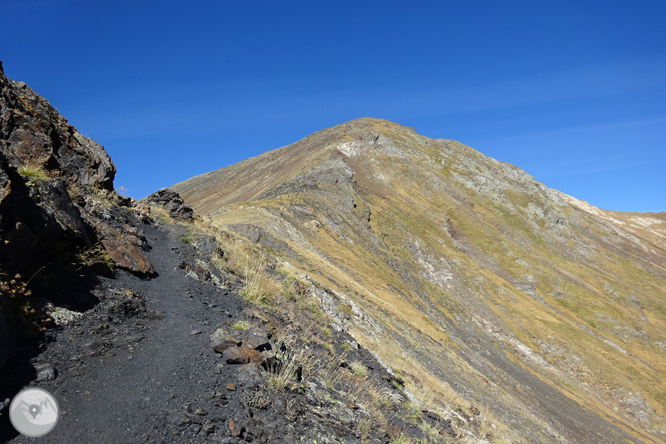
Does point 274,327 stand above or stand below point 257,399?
above

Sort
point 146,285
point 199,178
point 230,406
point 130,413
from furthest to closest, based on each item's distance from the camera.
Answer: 1. point 199,178
2. point 146,285
3. point 230,406
4. point 130,413

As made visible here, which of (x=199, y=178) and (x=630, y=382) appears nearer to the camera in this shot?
(x=630, y=382)

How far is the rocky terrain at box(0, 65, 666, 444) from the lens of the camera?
154 inches

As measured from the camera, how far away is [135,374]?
13.4 ft

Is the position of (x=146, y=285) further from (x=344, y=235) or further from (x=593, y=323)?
(x=593, y=323)

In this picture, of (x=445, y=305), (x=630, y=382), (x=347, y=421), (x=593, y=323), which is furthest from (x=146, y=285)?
(x=593, y=323)

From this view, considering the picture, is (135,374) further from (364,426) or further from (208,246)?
(208,246)

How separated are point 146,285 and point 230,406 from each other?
3747 mm

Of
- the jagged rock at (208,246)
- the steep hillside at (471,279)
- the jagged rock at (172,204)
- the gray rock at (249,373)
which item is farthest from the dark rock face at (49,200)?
the steep hillside at (471,279)

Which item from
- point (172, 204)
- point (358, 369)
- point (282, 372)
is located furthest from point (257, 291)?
point (172, 204)

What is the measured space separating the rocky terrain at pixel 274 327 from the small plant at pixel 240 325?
27 mm

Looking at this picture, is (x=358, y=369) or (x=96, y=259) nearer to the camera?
(x=96, y=259)

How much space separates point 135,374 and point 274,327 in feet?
9.34

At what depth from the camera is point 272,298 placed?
8.77 m
